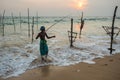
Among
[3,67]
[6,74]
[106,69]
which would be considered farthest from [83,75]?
[3,67]

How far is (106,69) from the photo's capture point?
7219mm

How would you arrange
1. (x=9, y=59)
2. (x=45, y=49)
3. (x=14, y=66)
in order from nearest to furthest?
1. (x=14, y=66)
2. (x=45, y=49)
3. (x=9, y=59)

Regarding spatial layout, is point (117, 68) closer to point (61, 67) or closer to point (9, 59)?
point (61, 67)

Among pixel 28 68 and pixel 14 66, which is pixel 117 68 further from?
pixel 14 66

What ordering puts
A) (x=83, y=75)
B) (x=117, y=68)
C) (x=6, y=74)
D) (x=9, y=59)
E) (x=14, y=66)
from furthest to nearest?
(x=9, y=59) < (x=14, y=66) < (x=117, y=68) < (x=6, y=74) < (x=83, y=75)

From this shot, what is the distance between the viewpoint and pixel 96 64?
8.09 metres

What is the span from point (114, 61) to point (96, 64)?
→ 1093 mm

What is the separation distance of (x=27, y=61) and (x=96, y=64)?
3348mm

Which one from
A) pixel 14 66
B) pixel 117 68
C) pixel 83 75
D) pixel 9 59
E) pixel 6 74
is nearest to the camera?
pixel 83 75

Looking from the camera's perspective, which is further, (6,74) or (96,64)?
(96,64)

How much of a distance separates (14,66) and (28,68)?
2.48ft

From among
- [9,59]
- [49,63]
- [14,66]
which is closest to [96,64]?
[49,63]

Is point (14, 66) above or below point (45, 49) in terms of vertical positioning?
below

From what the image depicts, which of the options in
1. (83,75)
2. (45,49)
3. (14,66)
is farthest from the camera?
(45,49)
